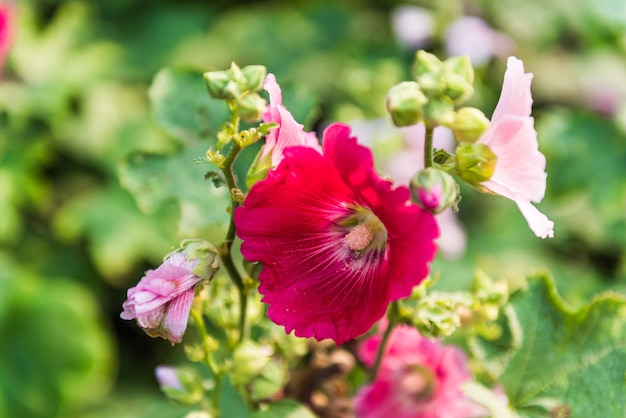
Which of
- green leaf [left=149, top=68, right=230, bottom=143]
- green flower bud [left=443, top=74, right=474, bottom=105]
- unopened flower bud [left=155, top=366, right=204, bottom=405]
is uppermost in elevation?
green flower bud [left=443, top=74, right=474, bottom=105]

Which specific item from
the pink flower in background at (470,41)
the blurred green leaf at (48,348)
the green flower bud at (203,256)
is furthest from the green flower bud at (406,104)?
the blurred green leaf at (48,348)

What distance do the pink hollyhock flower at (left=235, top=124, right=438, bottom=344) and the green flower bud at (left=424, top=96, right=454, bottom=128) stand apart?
7 centimetres

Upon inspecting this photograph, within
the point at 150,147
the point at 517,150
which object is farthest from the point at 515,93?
the point at 150,147

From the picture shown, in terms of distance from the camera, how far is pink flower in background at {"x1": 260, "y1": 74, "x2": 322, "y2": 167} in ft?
2.74

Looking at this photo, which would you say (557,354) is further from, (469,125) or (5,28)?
(5,28)

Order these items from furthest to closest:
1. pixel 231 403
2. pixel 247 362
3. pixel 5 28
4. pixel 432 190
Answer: pixel 5 28, pixel 231 403, pixel 247 362, pixel 432 190

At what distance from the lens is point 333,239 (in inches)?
35.8

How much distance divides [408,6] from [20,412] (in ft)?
5.98

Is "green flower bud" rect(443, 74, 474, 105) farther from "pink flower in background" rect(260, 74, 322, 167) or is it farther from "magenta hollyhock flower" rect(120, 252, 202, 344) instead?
"magenta hollyhock flower" rect(120, 252, 202, 344)

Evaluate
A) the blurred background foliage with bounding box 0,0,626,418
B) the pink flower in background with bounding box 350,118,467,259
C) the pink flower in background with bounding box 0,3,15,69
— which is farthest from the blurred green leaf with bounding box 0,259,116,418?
the pink flower in background with bounding box 350,118,467,259

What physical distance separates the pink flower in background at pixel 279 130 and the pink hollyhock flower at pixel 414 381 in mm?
381

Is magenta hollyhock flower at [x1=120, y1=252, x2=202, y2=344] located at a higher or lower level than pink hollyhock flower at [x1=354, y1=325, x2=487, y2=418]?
higher

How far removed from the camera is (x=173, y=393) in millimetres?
1043

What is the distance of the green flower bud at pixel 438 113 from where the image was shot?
2.52 feet
